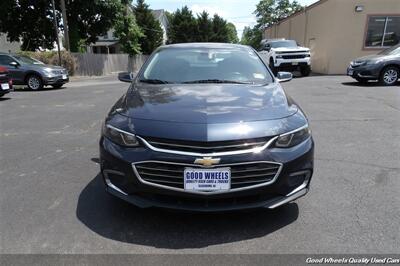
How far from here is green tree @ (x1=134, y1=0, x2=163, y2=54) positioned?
1845 inches

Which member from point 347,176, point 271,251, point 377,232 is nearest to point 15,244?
point 271,251

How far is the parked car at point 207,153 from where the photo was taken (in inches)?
107

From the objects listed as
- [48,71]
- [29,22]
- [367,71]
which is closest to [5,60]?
[48,71]

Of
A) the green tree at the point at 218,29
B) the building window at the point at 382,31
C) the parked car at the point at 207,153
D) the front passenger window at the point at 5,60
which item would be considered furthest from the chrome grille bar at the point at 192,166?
the green tree at the point at 218,29

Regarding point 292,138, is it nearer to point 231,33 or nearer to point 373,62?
point 373,62

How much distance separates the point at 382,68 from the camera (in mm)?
12625

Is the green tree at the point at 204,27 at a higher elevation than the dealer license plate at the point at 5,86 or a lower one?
higher

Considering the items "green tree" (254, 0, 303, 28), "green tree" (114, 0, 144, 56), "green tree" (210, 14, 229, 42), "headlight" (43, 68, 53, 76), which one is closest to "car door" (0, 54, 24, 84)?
"headlight" (43, 68, 53, 76)

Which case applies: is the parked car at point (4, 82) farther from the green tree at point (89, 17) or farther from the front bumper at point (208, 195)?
the green tree at point (89, 17)

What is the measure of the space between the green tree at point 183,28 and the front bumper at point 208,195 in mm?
54336

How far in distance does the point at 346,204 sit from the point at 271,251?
1190 mm

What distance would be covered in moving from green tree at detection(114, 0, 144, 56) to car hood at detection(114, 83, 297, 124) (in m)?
29.7

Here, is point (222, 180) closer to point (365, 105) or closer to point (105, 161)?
point (105, 161)

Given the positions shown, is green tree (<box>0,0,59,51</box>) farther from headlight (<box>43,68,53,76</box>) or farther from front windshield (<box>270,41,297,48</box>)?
front windshield (<box>270,41,297,48</box>)
